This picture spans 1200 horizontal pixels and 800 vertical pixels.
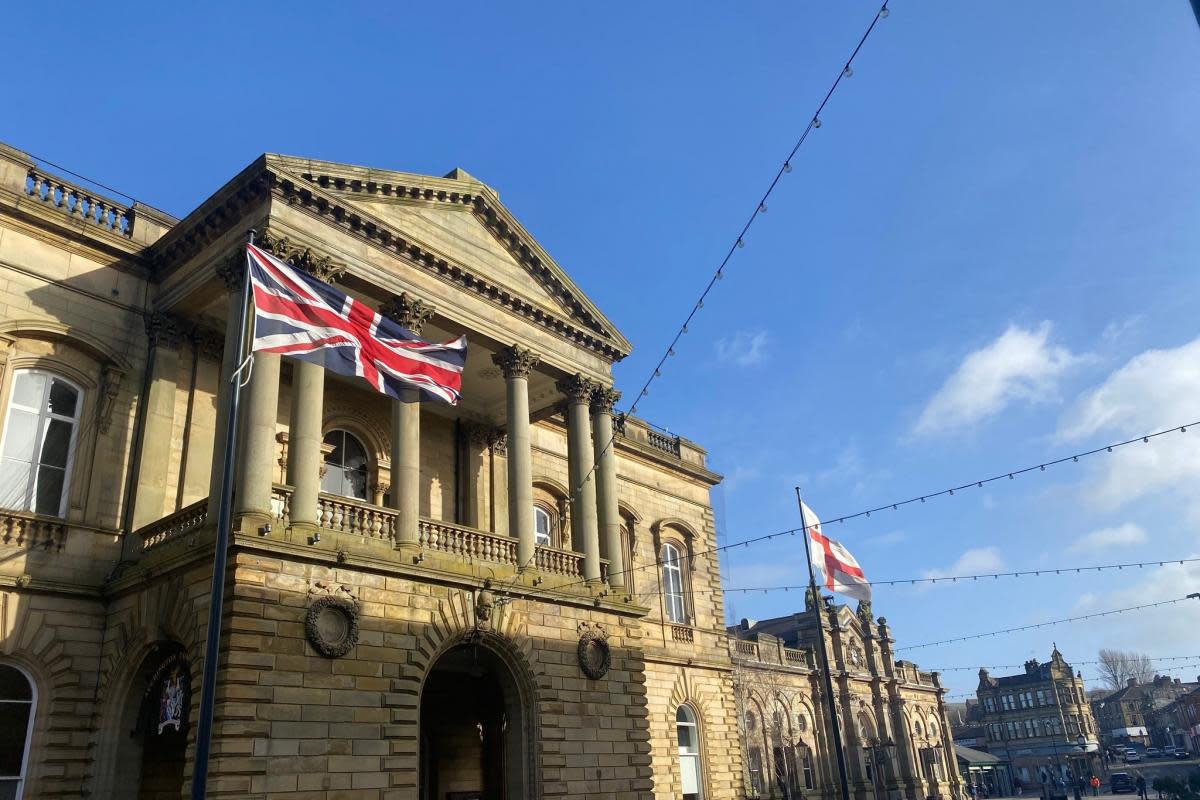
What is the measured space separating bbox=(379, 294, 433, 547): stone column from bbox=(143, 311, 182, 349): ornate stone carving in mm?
4298

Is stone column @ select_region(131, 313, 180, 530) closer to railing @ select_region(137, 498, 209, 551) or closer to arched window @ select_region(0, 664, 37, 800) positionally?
railing @ select_region(137, 498, 209, 551)

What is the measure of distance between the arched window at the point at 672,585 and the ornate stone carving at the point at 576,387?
28.4 feet

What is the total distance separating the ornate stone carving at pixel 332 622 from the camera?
47.8ft

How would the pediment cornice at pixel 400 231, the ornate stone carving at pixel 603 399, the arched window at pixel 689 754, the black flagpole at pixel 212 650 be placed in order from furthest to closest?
the arched window at pixel 689 754, the ornate stone carving at pixel 603 399, the pediment cornice at pixel 400 231, the black flagpole at pixel 212 650

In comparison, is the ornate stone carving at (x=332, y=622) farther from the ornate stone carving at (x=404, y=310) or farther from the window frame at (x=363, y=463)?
the window frame at (x=363, y=463)

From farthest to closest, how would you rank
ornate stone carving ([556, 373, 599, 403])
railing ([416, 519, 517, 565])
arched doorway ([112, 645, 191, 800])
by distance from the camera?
ornate stone carving ([556, 373, 599, 403]) → railing ([416, 519, 517, 565]) → arched doorway ([112, 645, 191, 800])

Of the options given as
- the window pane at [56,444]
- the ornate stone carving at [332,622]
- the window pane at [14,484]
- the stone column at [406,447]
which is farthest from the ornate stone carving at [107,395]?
the ornate stone carving at [332,622]

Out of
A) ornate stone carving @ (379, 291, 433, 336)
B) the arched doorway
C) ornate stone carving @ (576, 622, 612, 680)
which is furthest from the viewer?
ornate stone carving @ (576, 622, 612, 680)

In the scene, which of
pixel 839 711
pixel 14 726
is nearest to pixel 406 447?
pixel 14 726

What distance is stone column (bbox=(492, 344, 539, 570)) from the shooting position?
1947 cm

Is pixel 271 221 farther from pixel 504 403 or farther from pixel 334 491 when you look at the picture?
pixel 504 403

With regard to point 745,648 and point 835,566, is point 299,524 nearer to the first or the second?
point 835,566

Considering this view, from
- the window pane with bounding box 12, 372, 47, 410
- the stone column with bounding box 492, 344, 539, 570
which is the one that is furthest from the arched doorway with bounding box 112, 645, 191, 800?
the stone column with bounding box 492, 344, 539, 570

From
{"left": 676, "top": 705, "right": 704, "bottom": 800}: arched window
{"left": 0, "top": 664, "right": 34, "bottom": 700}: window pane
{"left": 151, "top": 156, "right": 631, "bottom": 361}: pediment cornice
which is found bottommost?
{"left": 676, "top": 705, "right": 704, "bottom": 800}: arched window
